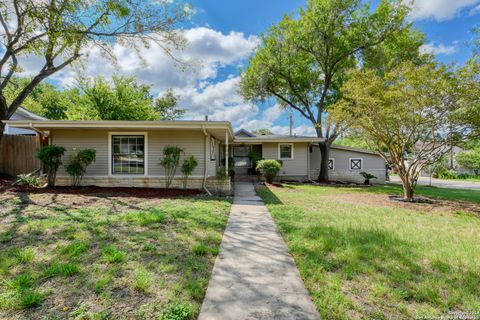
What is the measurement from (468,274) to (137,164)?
945 centimetres

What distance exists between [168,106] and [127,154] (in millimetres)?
24908

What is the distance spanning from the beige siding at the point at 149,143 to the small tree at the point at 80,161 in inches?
20.2

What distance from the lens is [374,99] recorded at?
866 centimetres

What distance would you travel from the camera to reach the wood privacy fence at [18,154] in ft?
37.7

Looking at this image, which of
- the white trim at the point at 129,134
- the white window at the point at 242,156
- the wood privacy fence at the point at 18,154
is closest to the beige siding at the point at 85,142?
the white trim at the point at 129,134

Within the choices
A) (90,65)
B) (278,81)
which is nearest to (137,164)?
(90,65)

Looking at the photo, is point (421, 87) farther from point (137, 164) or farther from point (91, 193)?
point (91, 193)

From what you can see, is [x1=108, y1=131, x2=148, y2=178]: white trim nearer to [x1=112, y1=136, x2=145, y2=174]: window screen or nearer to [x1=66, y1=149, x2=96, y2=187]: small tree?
[x1=112, y1=136, x2=145, y2=174]: window screen

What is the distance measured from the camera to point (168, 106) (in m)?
33.0

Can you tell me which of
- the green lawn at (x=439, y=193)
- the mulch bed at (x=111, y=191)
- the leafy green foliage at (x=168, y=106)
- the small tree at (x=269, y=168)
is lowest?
the green lawn at (x=439, y=193)

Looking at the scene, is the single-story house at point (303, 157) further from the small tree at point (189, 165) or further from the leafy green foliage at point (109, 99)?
the leafy green foliage at point (109, 99)

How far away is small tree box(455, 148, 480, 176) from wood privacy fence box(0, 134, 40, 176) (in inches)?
1449

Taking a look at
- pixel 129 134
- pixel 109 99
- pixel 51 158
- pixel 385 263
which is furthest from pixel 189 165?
pixel 109 99

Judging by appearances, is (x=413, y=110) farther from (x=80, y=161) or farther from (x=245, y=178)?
(x=80, y=161)
